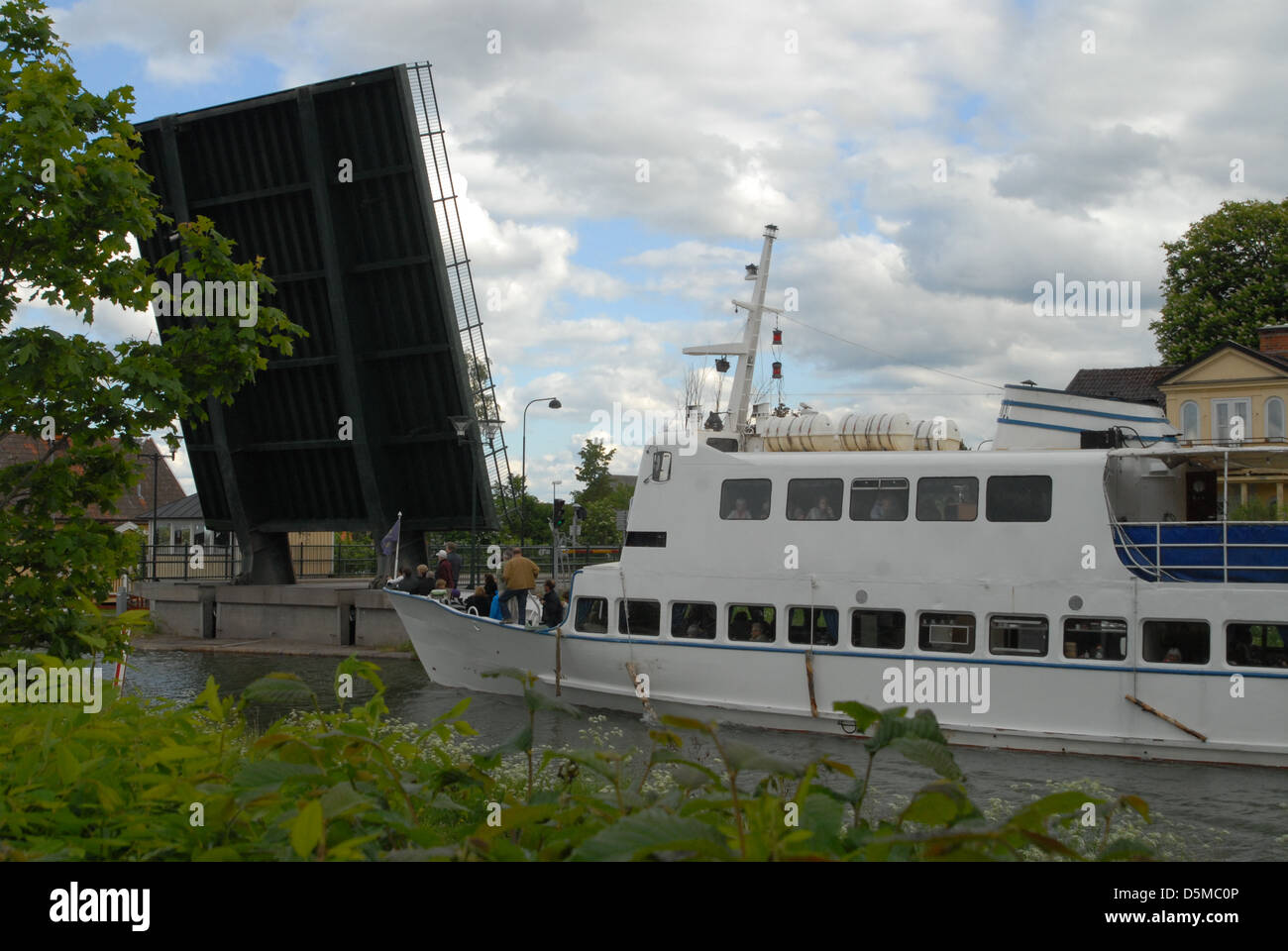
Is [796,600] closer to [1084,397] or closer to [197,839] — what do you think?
[1084,397]

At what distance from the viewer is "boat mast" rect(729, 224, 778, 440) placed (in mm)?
18484

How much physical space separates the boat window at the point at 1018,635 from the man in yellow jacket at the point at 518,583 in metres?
7.93

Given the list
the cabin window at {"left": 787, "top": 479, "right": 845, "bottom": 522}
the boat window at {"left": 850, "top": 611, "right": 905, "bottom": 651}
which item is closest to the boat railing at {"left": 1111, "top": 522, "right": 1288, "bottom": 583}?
the boat window at {"left": 850, "top": 611, "right": 905, "bottom": 651}

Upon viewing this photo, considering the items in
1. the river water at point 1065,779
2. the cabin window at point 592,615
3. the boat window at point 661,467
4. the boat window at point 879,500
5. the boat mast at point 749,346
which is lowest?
the river water at point 1065,779

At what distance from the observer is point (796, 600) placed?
15.6 metres

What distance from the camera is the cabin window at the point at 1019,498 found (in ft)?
48.4

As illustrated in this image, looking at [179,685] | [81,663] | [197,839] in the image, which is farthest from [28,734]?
[179,685]

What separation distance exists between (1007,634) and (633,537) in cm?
538

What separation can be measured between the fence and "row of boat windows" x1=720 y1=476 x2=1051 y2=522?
525 inches

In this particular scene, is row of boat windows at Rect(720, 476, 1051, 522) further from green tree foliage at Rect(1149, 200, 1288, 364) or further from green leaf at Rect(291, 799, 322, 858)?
green tree foliage at Rect(1149, 200, 1288, 364)

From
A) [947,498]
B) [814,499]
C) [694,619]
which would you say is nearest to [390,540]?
[694,619]

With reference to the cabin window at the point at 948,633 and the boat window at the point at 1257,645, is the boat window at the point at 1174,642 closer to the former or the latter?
the boat window at the point at 1257,645

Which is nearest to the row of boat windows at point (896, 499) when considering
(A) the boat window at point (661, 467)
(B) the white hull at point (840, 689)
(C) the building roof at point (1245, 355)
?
(A) the boat window at point (661, 467)

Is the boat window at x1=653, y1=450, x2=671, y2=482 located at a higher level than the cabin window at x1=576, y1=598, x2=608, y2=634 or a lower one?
higher
